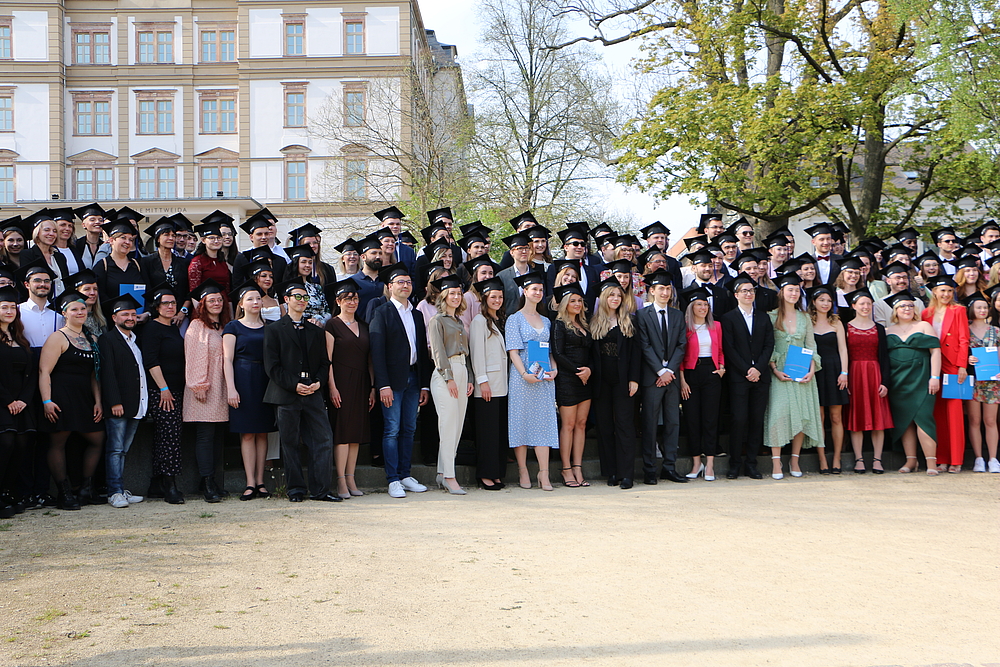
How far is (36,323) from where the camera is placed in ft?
27.3

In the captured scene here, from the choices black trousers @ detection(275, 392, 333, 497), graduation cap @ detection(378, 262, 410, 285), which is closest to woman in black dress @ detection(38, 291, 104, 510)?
black trousers @ detection(275, 392, 333, 497)

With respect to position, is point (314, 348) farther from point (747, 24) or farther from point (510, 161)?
point (510, 161)

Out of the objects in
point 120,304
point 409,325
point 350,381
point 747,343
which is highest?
point 120,304

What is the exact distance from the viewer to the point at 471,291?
32.7 ft

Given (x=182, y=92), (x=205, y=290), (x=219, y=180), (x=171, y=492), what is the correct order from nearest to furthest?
1. (x=171, y=492)
2. (x=205, y=290)
3. (x=219, y=180)
4. (x=182, y=92)

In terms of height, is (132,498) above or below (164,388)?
below

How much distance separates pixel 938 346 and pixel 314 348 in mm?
7065

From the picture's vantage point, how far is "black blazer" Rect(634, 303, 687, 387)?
9.76 metres

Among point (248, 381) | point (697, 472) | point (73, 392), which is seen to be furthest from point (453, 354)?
point (73, 392)

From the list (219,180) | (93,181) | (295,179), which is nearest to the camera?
(295,179)

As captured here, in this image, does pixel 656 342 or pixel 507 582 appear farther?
pixel 656 342

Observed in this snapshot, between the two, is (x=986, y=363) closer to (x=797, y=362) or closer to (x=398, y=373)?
(x=797, y=362)

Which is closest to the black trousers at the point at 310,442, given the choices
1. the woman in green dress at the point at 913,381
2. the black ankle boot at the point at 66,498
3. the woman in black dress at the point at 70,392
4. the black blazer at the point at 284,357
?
the black blazer at the point at 284,357

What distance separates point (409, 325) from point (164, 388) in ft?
7.85
